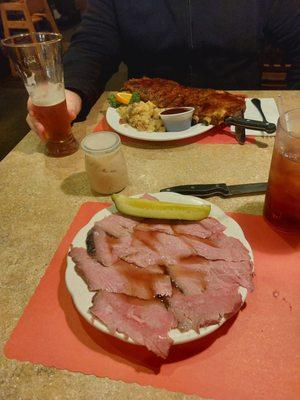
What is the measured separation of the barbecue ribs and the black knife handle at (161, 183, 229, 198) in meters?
0.42

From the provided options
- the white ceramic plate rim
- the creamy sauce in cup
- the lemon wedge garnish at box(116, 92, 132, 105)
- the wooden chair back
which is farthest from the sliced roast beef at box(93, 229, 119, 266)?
the wooden chair back

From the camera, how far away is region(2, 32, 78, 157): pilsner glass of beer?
1.31 meters

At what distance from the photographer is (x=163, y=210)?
1.01 metres

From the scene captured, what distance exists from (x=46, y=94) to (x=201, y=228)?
0.86 metres

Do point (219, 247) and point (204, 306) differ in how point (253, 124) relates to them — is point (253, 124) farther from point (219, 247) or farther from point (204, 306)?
point (204, 306)

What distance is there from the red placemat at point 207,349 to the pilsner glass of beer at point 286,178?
146 mm

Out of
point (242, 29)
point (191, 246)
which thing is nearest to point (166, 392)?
point (191, 246)

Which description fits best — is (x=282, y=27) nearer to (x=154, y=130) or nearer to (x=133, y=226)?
(x=154, y=130)

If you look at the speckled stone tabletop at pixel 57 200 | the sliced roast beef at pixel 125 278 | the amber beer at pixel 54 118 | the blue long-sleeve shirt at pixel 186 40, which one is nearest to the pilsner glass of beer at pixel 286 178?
the speckled stone tabletop at pixel 57 200

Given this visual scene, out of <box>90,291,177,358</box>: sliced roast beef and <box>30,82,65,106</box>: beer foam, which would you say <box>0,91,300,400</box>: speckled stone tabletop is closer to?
<box>90,291,177,358</box>: sliced roast beef

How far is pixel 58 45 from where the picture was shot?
4.45ft

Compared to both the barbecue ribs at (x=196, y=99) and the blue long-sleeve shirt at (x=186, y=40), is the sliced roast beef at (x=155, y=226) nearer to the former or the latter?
the barbecue ribs at (x=196, y=99)

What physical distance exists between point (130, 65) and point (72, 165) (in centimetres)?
112

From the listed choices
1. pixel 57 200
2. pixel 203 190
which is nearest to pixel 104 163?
pixel 57 200
